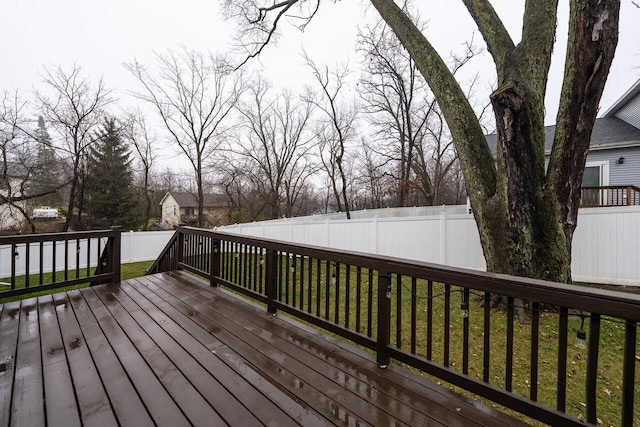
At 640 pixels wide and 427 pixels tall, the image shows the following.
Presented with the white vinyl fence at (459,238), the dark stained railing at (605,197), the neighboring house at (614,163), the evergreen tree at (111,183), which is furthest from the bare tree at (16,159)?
the dark stained railing at (605,197)

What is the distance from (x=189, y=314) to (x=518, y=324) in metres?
4.06

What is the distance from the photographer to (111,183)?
14.0 metres

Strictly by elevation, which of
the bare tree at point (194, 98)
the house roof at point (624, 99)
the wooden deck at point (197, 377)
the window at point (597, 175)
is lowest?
the wooden deck at point (197, 377)

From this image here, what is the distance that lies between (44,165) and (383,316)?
1390 centimetres

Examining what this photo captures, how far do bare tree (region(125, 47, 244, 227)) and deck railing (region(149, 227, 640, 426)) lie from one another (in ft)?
35.7

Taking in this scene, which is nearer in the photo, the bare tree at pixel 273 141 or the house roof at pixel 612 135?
the house roof at pixel 612 135

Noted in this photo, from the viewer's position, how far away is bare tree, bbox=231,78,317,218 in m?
16.3

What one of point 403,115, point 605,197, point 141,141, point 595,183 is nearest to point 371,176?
point 403,115

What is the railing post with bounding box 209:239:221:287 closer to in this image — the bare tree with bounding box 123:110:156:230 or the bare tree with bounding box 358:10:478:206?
the bare tree with bounding box 358:10:478:206

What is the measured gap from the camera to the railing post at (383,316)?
199 cm

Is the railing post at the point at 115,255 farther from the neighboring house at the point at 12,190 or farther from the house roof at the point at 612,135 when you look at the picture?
the house roof at the point at 612,135

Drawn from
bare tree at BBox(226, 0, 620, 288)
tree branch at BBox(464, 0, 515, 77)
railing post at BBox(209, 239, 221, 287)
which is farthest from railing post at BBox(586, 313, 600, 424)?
tree branch at BBox(464, 0, 515, 77)

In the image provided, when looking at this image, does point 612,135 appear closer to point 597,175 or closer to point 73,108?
point 597,175

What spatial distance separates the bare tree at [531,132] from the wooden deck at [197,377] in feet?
9.92
